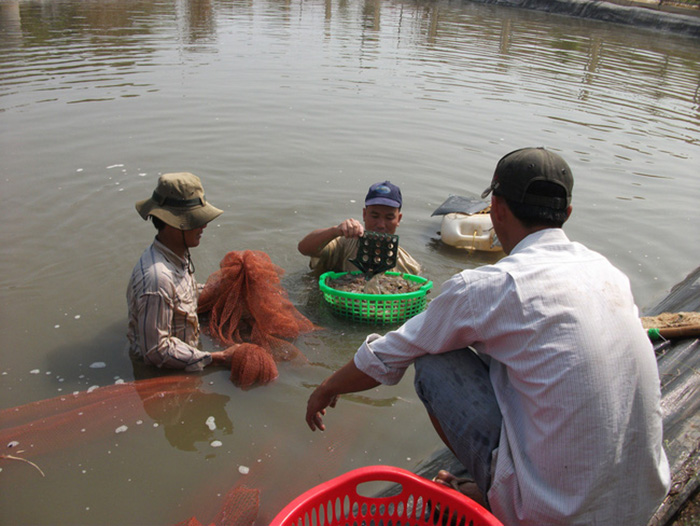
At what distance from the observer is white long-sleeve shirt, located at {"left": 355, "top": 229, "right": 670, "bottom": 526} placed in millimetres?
1949

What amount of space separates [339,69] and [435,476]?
1317cm

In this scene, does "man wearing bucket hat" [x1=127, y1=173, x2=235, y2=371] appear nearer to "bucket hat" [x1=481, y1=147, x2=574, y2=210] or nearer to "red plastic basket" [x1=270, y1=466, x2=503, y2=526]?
"red plastic basket" [x1=270, y1=466, x2=503, y2=526]

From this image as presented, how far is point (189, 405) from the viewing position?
3.91 metres

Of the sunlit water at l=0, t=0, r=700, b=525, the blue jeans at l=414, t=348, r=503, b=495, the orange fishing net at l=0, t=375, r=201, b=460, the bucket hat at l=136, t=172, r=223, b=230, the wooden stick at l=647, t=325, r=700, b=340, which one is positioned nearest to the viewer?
the blue jeans at l=414, t=348, r=503, b=495

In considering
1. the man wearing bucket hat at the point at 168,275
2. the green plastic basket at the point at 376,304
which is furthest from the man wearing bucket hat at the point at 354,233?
the man wearing bucket hat at the point at 168,275

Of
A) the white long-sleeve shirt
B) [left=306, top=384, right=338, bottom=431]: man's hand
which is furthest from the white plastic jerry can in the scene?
the white long-sleeve shirt

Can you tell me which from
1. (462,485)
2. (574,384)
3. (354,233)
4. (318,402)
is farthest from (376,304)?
(574,384)

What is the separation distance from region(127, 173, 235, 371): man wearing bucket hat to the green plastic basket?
3.60ft

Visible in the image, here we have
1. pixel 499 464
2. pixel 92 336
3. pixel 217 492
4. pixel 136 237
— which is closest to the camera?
pixel 499 464

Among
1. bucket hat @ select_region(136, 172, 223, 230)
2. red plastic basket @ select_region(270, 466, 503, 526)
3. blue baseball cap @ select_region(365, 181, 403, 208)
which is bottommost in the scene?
red plastic basket @ select_region(270, 466, 503, 526)

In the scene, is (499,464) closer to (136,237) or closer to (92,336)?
(92,336)

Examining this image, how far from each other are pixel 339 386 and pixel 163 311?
167 cm

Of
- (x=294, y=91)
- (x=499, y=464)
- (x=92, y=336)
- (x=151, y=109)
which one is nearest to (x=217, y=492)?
(x=499, y=464)

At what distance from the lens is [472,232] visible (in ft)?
21.5
